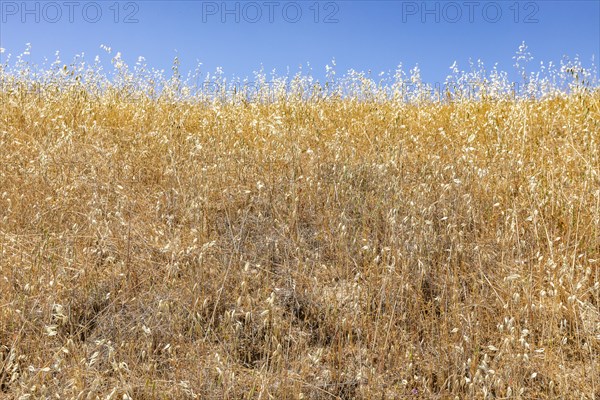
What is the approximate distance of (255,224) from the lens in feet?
13.9

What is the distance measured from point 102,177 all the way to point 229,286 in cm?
211

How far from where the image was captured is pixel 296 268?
12.3ft

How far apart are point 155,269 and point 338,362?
1.39 m

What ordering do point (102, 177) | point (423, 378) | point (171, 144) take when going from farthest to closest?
point (171, 144)
point (102, 177)
point (423, 378)

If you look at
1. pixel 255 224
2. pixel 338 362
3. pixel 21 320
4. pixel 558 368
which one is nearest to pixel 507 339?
pixel 558 368

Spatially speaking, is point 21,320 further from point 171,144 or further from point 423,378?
point 171,144

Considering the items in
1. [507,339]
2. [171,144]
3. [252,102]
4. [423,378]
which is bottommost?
[423,378]

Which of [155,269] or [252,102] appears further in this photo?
[252,102]

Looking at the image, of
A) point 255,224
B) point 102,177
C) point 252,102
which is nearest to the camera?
point 255,224

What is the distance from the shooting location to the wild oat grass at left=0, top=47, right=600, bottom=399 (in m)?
2.86

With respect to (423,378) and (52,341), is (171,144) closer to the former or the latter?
(52,341)

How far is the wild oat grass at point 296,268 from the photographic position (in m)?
2.86

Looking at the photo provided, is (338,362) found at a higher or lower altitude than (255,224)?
lower

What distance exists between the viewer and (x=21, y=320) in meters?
3.13
